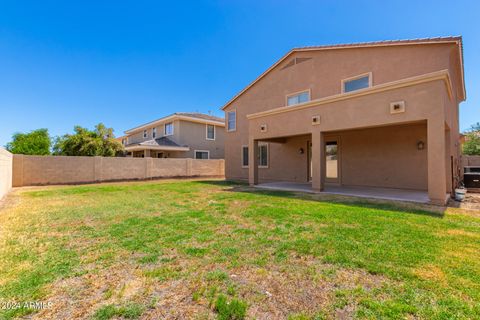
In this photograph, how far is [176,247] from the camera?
12.8ft

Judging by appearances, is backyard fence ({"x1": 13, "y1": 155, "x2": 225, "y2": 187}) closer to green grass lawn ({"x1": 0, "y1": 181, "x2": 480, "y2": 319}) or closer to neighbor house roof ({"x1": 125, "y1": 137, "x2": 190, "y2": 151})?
neighbor house roof ({"x1": 125, "y1": 137, "x2": 190, "y2": 151})

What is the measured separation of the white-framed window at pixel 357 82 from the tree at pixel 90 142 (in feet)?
68.9

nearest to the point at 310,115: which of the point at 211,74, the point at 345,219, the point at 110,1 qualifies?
the point at 345,219

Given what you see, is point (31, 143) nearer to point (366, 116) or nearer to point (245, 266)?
point (245, 266)

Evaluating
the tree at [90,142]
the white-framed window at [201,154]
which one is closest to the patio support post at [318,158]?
the white-framed window at [201,154]

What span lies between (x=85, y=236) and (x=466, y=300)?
604 cm

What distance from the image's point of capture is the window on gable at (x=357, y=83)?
10.9 metres

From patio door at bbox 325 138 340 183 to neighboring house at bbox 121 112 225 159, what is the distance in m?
14.4

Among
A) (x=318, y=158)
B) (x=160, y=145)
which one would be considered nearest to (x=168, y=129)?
(x=160, y=145)

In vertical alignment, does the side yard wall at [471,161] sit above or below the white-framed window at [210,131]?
below

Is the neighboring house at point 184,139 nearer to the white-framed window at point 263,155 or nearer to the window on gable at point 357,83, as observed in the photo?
the white-framed window at point 263,155

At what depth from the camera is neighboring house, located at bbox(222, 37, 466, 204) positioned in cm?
727

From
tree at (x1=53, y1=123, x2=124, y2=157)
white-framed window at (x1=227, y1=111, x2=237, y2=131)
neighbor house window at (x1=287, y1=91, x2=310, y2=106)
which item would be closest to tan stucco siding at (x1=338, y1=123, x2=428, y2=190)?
neighbor house window at (x1=287, y1=91, x2=310, y2=106)

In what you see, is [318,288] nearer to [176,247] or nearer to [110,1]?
[176,247]
